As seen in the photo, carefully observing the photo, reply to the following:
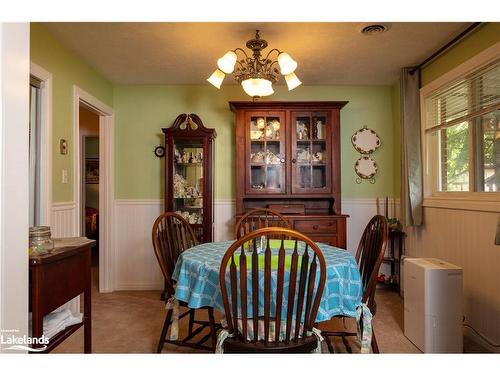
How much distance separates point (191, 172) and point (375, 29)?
219 centimetres

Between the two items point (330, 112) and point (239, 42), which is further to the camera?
point (330, 112)

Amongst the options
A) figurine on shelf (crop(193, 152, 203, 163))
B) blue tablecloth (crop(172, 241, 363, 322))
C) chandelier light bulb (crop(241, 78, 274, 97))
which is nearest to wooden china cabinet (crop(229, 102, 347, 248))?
figurine on shelf (crop(193, 152, 203, 163))

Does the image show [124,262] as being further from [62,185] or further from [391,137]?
[391,137]

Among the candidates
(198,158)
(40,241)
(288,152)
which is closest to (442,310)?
(288,152)

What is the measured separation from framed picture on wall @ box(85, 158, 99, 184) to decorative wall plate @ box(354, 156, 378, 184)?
4647 millimetres

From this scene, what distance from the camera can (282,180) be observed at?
3420 millimetres

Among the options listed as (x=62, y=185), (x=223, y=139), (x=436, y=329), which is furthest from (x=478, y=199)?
(x=62, y=185)

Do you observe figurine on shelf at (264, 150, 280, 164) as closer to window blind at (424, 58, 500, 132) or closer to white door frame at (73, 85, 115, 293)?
window blind at (424, 58, 500, 132)

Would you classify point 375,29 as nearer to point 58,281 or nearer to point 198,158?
point 198,158

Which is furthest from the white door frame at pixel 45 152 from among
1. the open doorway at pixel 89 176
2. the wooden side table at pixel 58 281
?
the open doorway at pixel 89 176

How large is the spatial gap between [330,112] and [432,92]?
0.94 m

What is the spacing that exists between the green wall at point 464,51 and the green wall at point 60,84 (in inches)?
125

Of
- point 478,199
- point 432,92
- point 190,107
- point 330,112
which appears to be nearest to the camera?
point 478,199

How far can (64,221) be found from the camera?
2.65 meters
